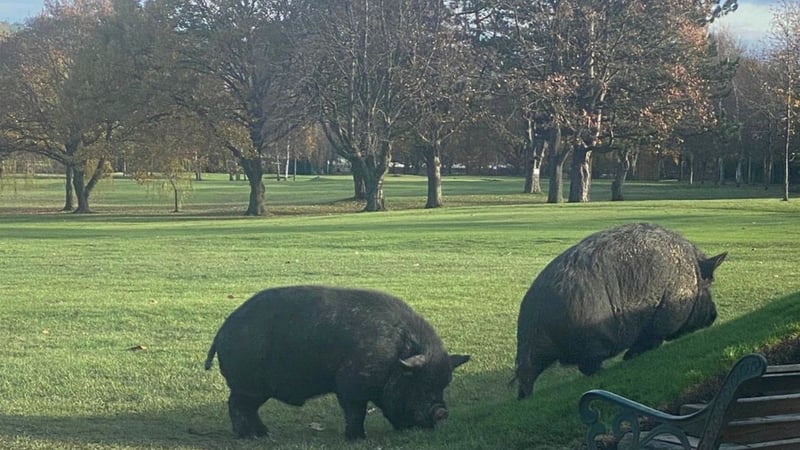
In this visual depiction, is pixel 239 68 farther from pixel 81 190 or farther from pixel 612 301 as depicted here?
pixel 612 301

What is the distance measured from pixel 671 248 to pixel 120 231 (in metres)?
32.5

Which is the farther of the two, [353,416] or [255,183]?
[255,183]

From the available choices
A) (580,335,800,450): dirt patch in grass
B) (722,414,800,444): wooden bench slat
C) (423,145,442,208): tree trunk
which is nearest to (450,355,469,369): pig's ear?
(580,335,800,450): dirt patch in grass

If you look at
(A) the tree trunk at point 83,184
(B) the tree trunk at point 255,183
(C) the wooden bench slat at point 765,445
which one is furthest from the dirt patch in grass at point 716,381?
(A) the tree trunk at point 83,184

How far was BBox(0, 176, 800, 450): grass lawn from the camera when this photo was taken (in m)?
7.79

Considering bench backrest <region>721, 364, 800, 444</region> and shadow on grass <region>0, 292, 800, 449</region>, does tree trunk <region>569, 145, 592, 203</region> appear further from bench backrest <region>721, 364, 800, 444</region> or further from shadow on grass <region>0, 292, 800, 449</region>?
bench backrest <region>721, 364, 800, 444</region>

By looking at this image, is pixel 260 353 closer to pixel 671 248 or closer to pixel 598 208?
pixel 671 248

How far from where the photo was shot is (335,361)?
25.4 feet

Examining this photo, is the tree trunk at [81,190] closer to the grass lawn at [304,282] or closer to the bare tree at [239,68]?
the bare tree at [239,68]

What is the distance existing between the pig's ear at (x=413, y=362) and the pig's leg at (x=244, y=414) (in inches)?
47.8

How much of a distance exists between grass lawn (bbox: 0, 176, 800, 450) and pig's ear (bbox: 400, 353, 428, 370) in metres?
0.56

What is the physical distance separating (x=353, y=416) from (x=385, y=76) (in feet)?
144

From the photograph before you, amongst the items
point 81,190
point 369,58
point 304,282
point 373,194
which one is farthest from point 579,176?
point 304,282

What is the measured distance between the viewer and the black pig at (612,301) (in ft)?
26.6
